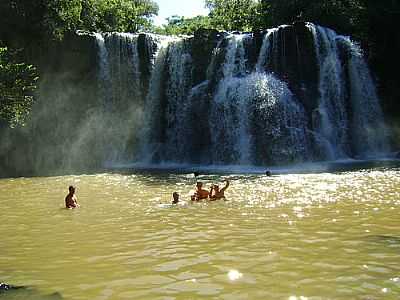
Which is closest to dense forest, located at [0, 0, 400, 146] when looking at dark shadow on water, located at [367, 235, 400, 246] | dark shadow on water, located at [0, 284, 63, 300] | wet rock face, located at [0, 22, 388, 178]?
wet rock face, located at [0, 22, 388, 178]

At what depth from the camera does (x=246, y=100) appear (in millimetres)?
26672

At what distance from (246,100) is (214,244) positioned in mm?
18483

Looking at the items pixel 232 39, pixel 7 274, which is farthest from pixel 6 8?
pixel 7 274

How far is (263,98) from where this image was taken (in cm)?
2631

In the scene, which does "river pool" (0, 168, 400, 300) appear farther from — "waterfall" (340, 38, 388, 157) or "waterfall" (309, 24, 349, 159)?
"waterfall" (340, 38, 388, 157)

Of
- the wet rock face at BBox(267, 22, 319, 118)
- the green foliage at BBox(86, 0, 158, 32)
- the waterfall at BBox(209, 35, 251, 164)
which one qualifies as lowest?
the waterfall at BBox(209, 35, 251, 164)

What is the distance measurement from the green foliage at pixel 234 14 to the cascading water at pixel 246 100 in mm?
22566

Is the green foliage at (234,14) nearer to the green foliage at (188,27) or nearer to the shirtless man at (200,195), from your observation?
the green foliage at (188,27)

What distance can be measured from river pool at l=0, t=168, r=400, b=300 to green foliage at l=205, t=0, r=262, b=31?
39.3 meters

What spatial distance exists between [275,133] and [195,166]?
4.59 m

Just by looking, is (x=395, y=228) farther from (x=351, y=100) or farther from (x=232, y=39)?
(x=232, y=39)

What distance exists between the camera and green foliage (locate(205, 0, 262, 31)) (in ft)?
175

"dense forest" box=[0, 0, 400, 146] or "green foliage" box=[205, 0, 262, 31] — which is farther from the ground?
"green foliage" box=[205, 0, 262, 31]

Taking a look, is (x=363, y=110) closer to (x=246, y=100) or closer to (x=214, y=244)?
(x=246, y=100)
